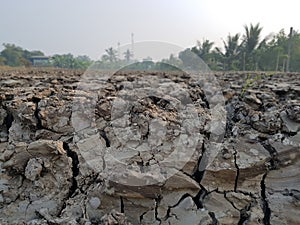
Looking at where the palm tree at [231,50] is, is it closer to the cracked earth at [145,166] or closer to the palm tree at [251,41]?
the palm tree at [251,41]

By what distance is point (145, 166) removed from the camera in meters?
1.88

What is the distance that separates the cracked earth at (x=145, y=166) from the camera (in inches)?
67.4

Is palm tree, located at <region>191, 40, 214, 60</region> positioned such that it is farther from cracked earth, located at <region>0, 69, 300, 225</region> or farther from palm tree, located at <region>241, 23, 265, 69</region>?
cracked earth, located at <region>0, 69, 300, 225</region>

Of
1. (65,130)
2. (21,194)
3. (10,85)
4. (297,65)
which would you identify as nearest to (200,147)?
(65,130)

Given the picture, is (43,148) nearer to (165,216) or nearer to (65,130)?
(65,130)

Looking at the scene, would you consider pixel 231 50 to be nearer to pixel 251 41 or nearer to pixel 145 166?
pixel 251 41

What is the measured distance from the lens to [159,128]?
212 centimetres

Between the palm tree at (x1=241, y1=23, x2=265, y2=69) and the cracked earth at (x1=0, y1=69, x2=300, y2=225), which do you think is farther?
the palm tree at (x1=241, y1=23, x2=265, y2=69)

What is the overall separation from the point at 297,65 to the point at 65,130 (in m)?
16.0

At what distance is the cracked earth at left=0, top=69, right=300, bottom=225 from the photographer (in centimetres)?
171

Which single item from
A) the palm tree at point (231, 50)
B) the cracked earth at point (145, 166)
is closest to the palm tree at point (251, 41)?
the palm tree at point (231, 50)

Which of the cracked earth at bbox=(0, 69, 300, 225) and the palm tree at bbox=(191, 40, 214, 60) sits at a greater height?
the palm tree at bbox=(191, 40, 214, 60)

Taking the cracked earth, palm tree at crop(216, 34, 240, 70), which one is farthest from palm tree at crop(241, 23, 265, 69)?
the cracked earth

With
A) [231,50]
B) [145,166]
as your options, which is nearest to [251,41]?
[231,50]
